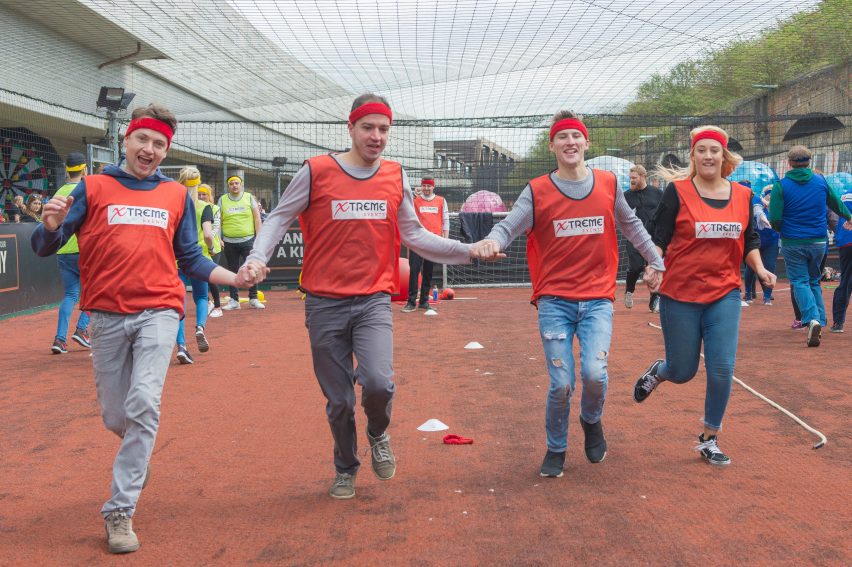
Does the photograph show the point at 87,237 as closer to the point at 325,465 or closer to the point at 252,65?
the point at 325,465

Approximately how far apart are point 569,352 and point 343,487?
4.78 ft

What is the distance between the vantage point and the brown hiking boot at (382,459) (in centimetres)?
496

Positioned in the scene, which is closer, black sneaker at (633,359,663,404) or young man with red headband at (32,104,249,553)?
young man with red headband at (32,104,249,553)

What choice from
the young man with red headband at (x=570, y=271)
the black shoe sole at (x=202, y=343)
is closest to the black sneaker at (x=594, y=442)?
the young man with red headband at (x=570, y=271)

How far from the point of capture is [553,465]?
17.1 ft

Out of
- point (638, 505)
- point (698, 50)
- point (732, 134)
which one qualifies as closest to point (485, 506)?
point (638, 505)

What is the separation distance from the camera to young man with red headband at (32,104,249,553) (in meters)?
4.36

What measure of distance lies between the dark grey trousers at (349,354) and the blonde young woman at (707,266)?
6.13ft

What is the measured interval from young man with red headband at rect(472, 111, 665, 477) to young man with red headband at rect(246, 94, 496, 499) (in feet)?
2.27

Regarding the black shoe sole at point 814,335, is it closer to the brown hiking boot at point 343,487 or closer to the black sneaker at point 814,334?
the black sneaker at point 814,334

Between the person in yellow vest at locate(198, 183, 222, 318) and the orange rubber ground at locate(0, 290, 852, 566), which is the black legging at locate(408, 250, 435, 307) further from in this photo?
the orange rubber ground at locate(0, 290, 852, 566)

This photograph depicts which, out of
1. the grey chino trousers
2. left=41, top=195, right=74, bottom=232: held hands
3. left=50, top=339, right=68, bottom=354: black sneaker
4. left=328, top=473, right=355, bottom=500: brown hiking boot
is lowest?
left=50, top=339, right=68, bottom=354: black sneaker

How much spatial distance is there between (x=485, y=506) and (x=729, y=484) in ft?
4.42

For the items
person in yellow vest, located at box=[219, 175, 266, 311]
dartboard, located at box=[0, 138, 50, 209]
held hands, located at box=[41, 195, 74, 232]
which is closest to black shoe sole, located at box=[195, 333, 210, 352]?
person in yellow vest, located at box=[219, 175, 266, 311]
